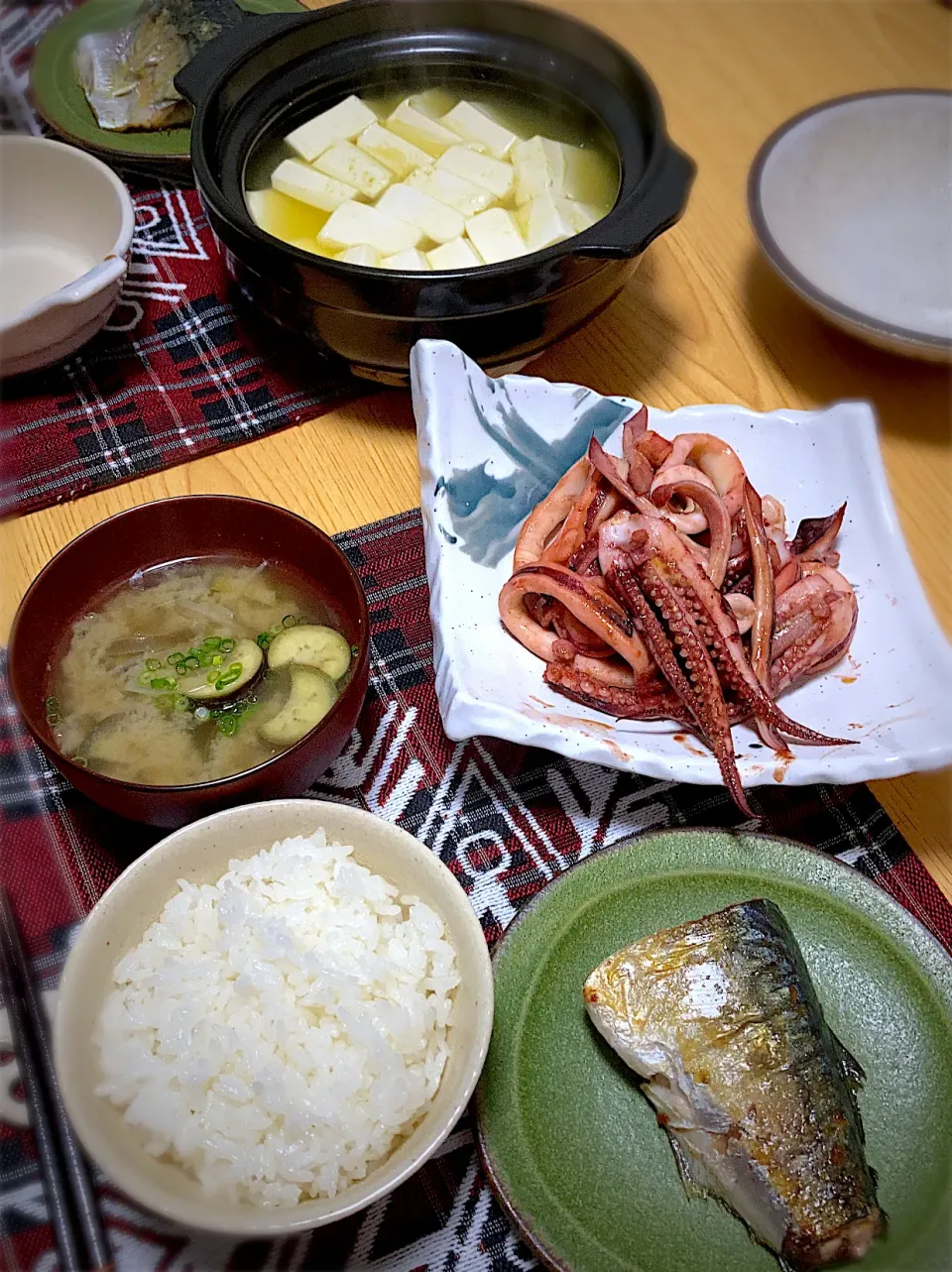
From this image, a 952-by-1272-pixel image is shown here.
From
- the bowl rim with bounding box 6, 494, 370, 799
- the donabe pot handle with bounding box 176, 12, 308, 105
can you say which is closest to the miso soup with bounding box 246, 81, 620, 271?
the donabe pot handle with bounding box 176, 12, 308, 105

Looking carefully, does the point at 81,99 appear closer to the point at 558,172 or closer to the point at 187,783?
the point at 558,172

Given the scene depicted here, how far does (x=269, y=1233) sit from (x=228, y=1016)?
198 millimetres

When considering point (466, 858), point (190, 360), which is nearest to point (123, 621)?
point (466, 858)

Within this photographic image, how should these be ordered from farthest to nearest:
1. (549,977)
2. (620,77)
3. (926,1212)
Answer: (620,77), (549,977), (926,1212)

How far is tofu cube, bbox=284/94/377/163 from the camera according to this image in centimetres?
161

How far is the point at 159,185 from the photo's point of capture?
191cm

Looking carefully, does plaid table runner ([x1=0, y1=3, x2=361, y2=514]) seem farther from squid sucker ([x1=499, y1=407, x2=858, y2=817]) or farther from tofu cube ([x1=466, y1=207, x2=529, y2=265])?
squid sucker ([x1=499, y1=407, x2=858, y2=817])

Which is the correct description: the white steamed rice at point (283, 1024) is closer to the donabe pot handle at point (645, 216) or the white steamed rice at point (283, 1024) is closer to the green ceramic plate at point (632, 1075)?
the green ceramic plate at point (632, 1075)

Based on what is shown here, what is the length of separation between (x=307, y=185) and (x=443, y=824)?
1.03 m

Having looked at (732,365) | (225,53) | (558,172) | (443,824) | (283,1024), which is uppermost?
(225,53)

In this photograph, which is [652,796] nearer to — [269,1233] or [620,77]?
[269,1233]

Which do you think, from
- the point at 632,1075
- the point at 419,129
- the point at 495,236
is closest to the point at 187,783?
the point at 632,1075

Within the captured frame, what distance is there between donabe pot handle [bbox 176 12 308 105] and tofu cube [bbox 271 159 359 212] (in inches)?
6.1

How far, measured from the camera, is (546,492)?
1.42 m
